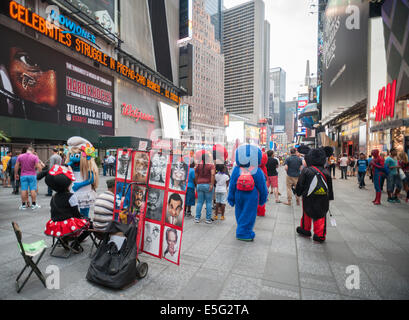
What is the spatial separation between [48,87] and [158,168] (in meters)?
20.7

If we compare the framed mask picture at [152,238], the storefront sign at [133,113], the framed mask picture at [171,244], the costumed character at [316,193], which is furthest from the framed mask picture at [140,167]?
the storefront sign at [133,113]

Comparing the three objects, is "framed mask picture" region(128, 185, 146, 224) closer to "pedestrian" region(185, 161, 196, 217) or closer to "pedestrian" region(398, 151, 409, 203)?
"pedestrian" region(185, 161, 196, 217)

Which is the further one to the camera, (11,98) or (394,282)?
(11,98)

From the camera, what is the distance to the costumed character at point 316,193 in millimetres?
4473

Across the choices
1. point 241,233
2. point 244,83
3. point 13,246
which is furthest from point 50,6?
point 244,83

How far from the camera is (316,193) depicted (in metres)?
4.50

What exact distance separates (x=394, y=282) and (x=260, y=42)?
18930 centimetres

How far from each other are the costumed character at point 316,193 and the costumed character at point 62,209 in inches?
165

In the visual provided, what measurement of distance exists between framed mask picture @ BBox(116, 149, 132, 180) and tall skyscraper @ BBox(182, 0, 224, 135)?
102 meters

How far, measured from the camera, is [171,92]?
1618 inches

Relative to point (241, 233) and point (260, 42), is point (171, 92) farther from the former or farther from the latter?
point (260, 42)

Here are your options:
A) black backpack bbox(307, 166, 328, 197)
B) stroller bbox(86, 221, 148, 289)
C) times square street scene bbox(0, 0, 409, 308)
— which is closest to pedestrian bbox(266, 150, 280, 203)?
times square street scene bbox(0, 0, 409, 308)

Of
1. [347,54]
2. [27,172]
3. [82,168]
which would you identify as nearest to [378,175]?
[82,168]

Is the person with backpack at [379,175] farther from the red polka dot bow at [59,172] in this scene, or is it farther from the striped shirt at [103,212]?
the red polka dot bow at [59,172]
